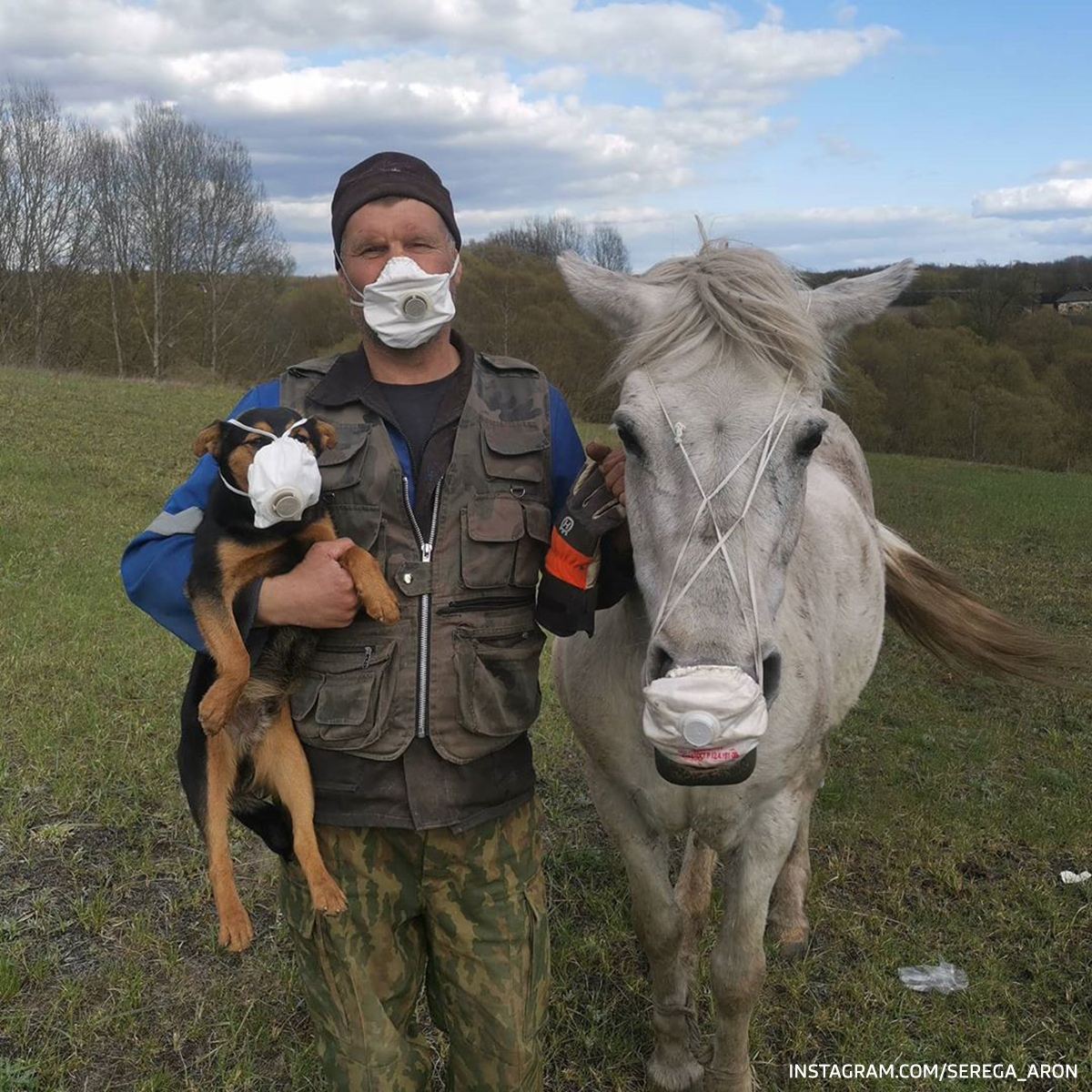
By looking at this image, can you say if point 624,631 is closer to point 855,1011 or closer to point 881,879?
point 855,1011

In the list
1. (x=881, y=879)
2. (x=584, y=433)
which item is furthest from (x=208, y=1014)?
(x=584, y=433)

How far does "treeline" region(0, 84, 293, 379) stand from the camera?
31.8 m

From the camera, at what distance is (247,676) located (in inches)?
85.4

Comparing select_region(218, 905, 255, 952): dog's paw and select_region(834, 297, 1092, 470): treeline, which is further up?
select_region(218, 905, 255, 952): dog's paw

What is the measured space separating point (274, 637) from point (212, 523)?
336 mm

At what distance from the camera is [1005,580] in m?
11.5

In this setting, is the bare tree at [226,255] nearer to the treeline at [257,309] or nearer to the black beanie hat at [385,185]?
the treeline at [257,309]

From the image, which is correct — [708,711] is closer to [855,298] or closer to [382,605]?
[382,605]

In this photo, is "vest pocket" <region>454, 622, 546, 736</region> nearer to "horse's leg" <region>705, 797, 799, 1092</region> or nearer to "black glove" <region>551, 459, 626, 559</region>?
"black glove" <region>551, 459, 626, 559</region>

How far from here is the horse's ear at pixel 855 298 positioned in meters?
2.63

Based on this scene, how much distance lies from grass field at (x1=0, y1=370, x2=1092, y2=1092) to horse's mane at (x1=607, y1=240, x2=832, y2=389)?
7.91 ft

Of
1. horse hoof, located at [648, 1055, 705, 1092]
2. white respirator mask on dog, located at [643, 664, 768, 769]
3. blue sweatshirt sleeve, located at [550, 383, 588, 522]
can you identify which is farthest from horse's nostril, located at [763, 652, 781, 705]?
horse hoof, located at [648, 1055, 705, 1092]

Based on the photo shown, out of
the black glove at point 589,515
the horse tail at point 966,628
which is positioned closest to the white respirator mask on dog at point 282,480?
the black glove at point 589,515

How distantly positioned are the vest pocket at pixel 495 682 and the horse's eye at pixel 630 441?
21.9 inches
